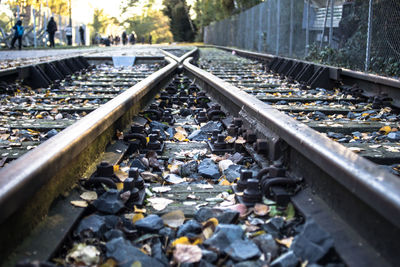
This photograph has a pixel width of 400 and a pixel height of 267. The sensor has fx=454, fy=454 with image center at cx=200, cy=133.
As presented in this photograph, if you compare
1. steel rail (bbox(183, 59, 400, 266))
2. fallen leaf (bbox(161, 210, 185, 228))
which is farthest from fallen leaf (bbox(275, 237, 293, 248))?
fallen leaf (bbox(161, 210, 185, 228))

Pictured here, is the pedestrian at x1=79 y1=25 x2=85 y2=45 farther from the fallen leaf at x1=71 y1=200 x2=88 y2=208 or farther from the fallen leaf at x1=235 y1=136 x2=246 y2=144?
the fallen leaf at x1=71 y1=200 x2=88 y2=208

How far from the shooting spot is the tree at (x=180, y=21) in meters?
66.9

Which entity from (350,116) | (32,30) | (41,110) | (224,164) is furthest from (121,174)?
(32,30)

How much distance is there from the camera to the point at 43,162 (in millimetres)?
2047

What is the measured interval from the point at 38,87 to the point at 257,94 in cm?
381

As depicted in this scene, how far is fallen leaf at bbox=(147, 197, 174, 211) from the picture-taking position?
8.20 ft

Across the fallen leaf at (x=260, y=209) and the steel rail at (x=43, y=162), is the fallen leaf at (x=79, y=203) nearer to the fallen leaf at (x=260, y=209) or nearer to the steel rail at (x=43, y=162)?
the steel rail at (x=43, y=162)

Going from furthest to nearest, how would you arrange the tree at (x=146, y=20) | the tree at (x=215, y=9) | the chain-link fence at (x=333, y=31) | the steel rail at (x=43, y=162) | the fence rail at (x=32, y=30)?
the tree at (x=146, y=20) → the tree at (x=215, y=9) → the fence rail at (x=32, y=30) → the chain-link fence at (x=333, y=31) → the steel rail at (x=43, y=162)

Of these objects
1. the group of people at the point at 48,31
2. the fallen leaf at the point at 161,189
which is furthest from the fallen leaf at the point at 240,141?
the group of people at the point at 48,31

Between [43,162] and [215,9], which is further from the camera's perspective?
[215,9]

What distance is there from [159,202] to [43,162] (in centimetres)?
75

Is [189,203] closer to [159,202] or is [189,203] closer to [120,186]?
[159,202]

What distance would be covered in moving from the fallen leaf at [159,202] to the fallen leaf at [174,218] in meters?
0.12

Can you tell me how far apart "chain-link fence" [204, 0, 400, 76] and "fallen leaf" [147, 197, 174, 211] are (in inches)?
290
